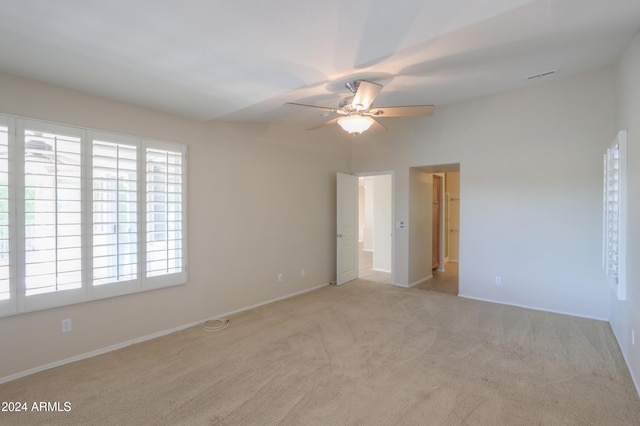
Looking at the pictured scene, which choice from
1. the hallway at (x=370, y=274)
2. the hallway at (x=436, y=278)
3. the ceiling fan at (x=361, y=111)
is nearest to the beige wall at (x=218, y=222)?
the hallway at (x=370, y=274)

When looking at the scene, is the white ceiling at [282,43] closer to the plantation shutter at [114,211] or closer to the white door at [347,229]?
the plantation shutter at [114,211]

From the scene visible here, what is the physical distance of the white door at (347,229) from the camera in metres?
5.73

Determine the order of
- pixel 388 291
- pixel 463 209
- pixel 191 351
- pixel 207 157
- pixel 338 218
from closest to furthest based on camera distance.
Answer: pixel 191 351 < pixel 207 157 < pixel 463 209 < pixel 388 291 < pixel 338 218

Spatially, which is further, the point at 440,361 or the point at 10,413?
the point at 440,361

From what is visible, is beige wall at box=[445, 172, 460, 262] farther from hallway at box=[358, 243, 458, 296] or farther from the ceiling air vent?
the ceiling air vent

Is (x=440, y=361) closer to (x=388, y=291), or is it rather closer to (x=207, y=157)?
(x=388, y=291)

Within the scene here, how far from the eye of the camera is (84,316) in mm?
2914

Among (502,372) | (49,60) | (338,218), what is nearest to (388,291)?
(338,218)

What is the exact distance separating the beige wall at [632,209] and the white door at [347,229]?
3.75 m

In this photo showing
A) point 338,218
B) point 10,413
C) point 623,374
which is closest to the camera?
point 10,413

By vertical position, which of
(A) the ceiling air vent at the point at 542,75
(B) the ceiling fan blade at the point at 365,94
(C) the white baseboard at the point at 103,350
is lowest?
(C) the white baseboard at the point at 103,350

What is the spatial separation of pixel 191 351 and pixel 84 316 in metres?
1.03

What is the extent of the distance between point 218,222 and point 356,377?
2481 millimetres

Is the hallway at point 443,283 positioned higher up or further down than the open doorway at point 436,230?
further down
